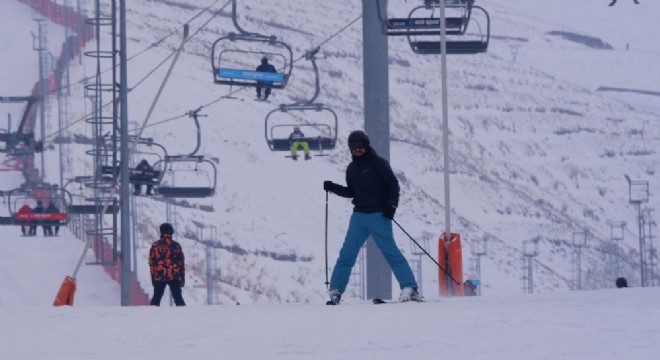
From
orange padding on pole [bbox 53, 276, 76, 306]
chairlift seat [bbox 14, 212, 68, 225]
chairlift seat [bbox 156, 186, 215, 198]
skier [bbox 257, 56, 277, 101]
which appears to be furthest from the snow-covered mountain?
orange padding on pole [bbox 53, 276, 76, 306]

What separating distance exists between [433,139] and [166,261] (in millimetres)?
73013

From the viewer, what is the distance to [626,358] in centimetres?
784

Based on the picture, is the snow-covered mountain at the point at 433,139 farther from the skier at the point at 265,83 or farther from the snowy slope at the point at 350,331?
the snowy slope at the point at 350,331

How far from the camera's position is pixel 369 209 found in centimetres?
1192

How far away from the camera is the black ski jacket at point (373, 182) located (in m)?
11.8

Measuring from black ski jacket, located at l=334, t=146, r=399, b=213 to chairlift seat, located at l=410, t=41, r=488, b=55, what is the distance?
4.69 meters

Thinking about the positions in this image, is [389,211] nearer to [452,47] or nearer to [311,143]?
[452,47]

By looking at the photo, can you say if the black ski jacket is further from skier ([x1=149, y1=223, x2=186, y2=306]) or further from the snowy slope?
skier ([x1=149, y1=223, x2=186, y2=306])

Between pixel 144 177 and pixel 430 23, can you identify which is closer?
pixel 430 23

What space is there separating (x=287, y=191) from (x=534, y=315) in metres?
60.7

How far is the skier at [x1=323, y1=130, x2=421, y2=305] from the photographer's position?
1182 centimetres

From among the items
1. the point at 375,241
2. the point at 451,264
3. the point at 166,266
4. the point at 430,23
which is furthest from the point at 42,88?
the point at 375,241

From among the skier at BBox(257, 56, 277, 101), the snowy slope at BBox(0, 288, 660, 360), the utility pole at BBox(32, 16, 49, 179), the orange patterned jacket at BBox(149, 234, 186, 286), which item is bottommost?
the snowy slope at BBox(0, 288, 660, 360)

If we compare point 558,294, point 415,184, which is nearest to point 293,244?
point 415,184
